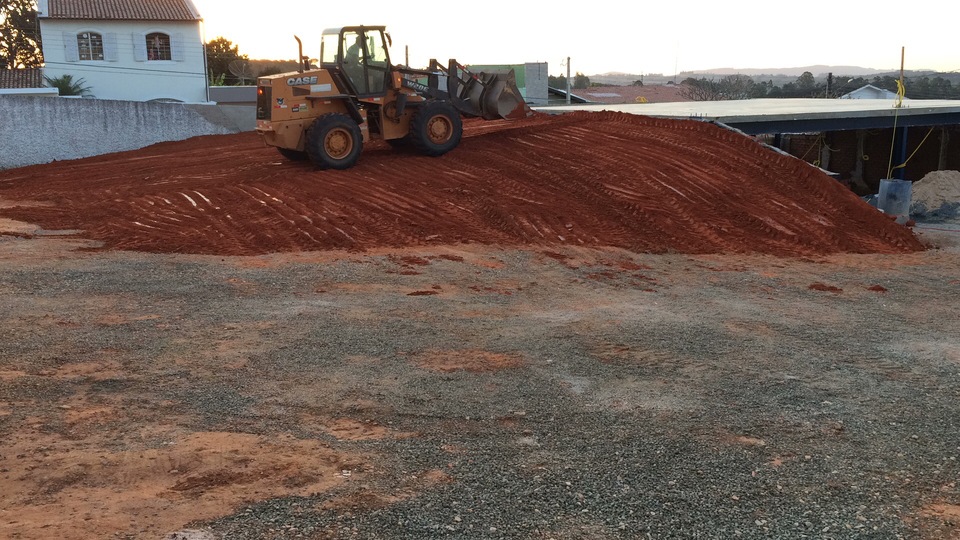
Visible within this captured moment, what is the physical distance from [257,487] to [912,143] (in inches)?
1204

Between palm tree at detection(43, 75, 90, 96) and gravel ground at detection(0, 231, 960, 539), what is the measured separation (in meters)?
24.4

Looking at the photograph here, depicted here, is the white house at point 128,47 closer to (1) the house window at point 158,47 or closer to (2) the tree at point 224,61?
(1) the house window at point 158,47

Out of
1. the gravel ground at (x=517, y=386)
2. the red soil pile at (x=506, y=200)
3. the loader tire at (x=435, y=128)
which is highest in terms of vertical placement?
the loader tire at (x=435, y=128)

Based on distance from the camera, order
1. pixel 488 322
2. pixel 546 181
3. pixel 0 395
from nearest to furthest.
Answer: pixel 0 395
pixel 488 322
pixel 546 181

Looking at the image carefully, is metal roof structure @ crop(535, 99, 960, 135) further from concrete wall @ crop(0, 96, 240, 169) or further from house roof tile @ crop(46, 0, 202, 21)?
house roof tile @ crop(46, 0, 202, 21)

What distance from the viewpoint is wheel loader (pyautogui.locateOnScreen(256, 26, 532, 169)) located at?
56.1 feet

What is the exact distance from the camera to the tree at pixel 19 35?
160 ft

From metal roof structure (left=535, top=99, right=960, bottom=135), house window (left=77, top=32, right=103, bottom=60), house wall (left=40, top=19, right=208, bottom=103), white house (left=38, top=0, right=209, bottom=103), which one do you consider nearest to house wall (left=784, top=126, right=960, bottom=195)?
metal roof structure (left=535, top=99, right=960, bottom=135)

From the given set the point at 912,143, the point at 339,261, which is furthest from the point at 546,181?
the point at 912,143

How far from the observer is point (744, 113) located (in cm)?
2288

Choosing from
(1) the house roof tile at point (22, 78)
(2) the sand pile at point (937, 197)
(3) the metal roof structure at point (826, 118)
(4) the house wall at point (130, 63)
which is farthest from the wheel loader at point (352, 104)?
(1) the house roof tile at point (22, 78)

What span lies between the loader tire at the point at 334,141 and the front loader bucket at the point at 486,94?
2.77m

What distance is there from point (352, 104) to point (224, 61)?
3978 cm

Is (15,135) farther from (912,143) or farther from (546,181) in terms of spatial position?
(912,143)
